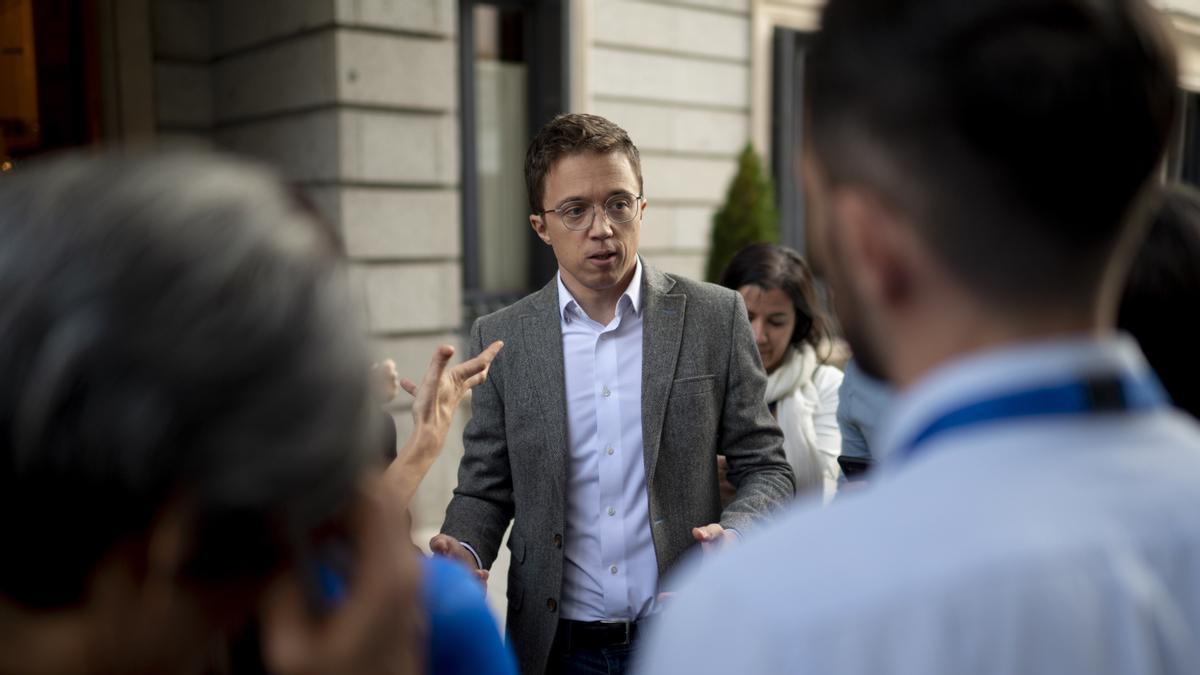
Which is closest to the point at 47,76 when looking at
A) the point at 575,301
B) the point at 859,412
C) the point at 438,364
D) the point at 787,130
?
the point at 575,301

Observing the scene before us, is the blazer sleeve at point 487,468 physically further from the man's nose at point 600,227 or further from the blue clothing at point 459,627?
the blue clothing at point 459,627

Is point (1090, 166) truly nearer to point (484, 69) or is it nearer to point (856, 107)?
point (856, 107)

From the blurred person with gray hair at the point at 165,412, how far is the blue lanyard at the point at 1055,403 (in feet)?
1.61

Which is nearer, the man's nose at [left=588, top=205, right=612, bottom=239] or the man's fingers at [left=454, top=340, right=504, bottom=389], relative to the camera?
the man's fingers at [left=454, top=340, right=504, bottom=389]

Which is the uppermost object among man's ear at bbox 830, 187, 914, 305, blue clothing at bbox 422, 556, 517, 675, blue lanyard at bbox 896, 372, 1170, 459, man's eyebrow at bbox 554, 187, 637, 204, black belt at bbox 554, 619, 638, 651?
man's eyebrow at bbox 554, 187, 637, 204

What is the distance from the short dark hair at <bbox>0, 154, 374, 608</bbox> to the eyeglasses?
199cm

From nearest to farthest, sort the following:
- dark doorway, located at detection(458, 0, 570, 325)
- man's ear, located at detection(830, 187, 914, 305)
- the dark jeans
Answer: man's ear, located at detection(830, 187, 914, 305)
the dark jeans
dark doorway, located at detection(458, 0, 570, 325)

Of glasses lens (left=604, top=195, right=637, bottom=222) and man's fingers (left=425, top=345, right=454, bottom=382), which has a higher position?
glasses lens (left=604, top=195, right=637, bottom=222)

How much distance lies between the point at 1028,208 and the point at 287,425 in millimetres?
634

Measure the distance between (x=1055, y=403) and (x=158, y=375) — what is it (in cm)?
69

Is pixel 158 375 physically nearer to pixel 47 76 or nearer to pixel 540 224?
pixel 540 224

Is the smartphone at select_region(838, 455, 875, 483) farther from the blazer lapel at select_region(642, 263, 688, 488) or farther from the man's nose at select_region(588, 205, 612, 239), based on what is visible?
the man's nose at select_region(588, 205, 612, 239)

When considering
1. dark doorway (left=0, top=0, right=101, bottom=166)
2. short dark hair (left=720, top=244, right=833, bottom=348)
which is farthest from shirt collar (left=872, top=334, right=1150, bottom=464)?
dark doorway (left=0, top=0, right=101, bottom=166)

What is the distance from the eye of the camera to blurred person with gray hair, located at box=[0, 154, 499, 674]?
0.63 m
